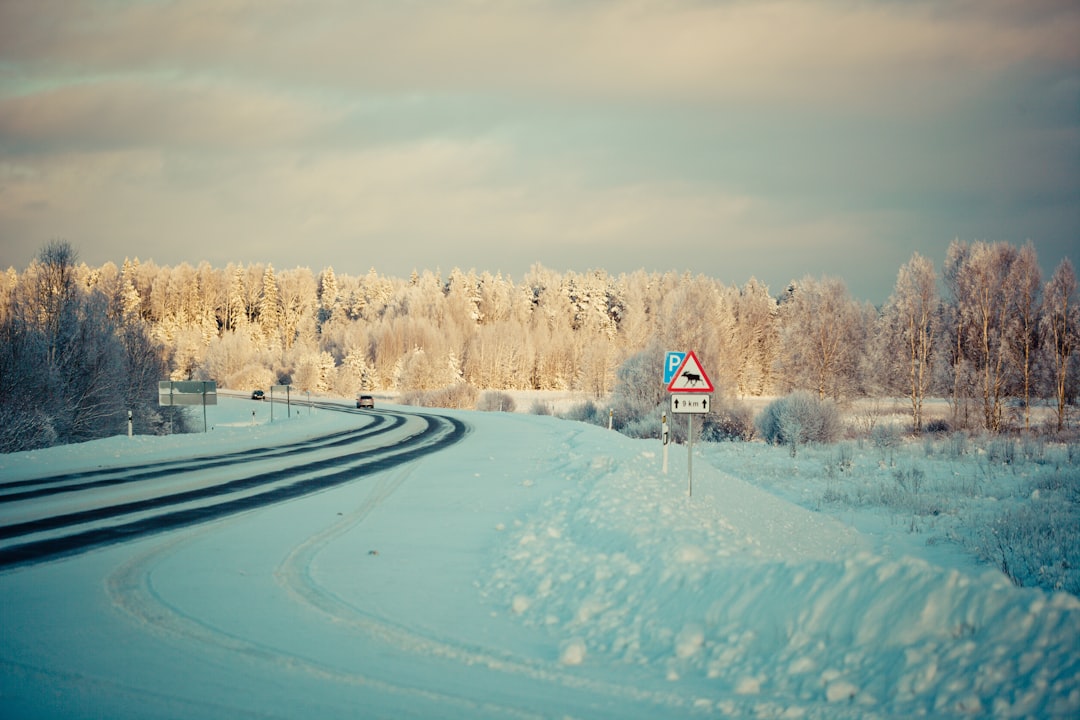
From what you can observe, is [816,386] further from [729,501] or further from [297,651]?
[297,651]

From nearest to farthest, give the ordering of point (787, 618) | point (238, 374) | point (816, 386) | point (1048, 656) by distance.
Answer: point (1048, 656) → point (787, 618) → point (816, 386) → point (238, 374)

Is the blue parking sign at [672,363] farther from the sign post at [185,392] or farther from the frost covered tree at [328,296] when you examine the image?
the frost covered tree at [328,296]

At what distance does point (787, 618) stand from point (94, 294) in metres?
41.0

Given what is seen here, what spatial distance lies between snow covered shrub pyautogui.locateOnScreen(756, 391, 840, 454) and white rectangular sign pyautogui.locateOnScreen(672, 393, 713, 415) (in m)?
22.5

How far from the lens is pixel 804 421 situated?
3384cm

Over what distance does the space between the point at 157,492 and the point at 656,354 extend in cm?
3183

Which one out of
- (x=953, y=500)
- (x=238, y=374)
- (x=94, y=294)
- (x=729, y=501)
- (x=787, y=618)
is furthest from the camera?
(x=238, y=374)

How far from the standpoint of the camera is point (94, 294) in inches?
1426

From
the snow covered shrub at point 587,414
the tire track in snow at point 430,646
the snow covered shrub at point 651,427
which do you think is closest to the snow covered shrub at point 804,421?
the snow covered shrub at point 651,427

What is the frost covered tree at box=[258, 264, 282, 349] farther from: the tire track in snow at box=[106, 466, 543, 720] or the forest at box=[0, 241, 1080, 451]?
the tire track in snow at box=[106, 466, 543, 720]

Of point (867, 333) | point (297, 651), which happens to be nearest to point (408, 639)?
point (297, 651)

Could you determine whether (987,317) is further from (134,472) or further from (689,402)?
(134,472)

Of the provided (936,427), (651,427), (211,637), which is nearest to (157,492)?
(211,637)

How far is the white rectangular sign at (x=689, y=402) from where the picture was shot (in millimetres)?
11930
